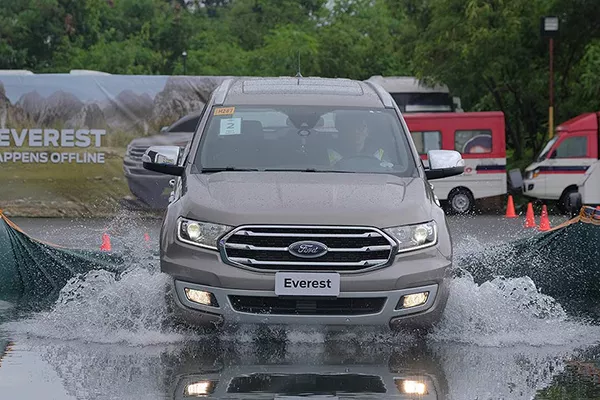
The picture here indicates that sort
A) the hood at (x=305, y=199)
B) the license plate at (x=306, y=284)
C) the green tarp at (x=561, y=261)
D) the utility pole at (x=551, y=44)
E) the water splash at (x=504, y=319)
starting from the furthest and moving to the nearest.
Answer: the utility pole at (x=551, y=44), the green tarp at (x=561, y=261), the water splash at (x=504, y=319), the hood at (x=305, y=199), the license plate at (x=306, y=284)

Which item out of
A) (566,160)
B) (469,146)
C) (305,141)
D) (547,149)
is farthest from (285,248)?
(469,146)

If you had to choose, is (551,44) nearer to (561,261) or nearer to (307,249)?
(561,261)

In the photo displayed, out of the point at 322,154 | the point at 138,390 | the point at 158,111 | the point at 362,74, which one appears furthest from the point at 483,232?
the point at 362,74

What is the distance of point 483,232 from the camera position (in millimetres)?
23875

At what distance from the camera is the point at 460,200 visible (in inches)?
1241

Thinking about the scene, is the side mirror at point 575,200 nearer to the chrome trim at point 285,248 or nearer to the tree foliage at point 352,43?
the tree foliage at point 352,43

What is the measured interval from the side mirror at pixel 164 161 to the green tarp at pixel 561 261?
8.64ft

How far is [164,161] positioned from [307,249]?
1.95 m

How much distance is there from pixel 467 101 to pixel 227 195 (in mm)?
32252

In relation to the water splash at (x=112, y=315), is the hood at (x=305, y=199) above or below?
above

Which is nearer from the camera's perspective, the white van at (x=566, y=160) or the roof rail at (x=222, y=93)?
the roof rail at (x=222, y=93)

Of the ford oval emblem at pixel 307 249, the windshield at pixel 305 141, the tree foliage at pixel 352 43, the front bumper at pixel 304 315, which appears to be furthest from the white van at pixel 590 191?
the ford oval emblem at pixel 307 249

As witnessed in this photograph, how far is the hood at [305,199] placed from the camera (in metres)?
8.39

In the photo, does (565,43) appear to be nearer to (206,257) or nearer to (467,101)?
(467,101)
